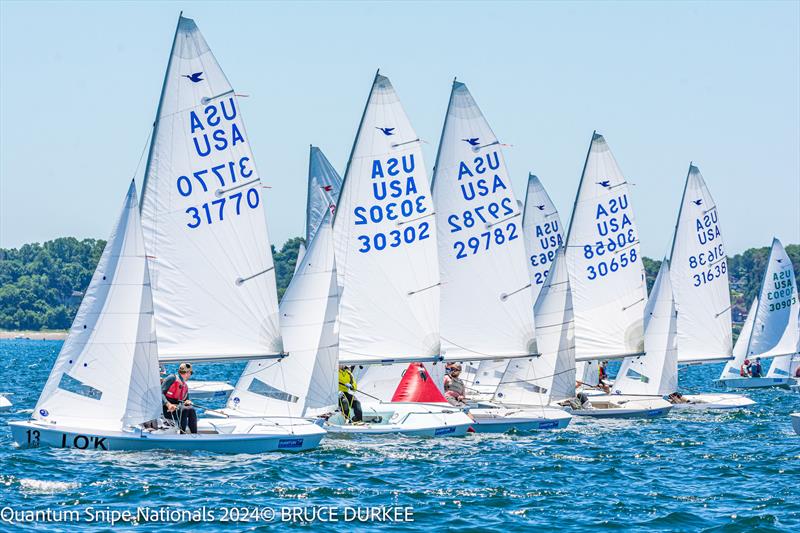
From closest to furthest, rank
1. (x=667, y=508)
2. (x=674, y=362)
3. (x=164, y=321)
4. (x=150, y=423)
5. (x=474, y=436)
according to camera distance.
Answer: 1. (x=667, y=508)
2. (x=150, y=423)
3. (x=164, y=321)
4. (x=474, y=436)
5. (x=674, y=362)

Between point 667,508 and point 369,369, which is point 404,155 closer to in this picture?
point 369,369

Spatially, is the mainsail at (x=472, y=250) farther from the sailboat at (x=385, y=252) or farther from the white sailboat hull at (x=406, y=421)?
the white sailboat hull at (x=406, y=421)

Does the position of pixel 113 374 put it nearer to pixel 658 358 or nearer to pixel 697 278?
pixel 658 358

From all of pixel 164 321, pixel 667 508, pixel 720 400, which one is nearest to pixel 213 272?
pixel 164 321

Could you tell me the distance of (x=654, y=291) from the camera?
44.8 m

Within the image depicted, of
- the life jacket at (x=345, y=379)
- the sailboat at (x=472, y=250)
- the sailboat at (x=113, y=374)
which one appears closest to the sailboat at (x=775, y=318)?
the sailboat at (x=472, y=250)

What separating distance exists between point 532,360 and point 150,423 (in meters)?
14.0

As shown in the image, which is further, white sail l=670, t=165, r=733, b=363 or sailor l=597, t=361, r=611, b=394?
white sail l=670, t=165, r=733, b=363

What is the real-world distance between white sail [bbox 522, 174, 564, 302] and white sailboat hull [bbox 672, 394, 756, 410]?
6738 millimetres

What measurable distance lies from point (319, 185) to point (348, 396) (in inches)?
407

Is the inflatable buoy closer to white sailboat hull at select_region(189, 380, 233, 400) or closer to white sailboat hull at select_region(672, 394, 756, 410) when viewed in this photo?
white sailboat hull at select_region(672, 394, 756, 410)

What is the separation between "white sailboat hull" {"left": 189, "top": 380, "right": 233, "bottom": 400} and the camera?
54.9 metres

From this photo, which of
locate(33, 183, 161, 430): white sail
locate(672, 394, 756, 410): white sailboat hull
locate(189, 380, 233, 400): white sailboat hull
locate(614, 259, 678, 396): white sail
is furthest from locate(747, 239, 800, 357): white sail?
locate(33, 183, 161, 430): white sail

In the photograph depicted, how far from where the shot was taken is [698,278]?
167 ft
